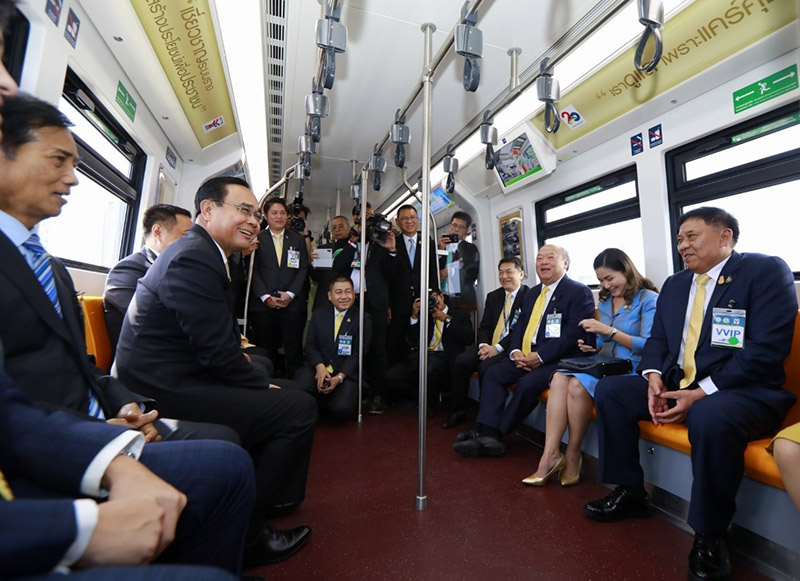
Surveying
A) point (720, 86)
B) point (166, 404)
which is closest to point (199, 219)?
point (166, 404)

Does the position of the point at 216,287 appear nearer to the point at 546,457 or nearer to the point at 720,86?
the point at 546,457

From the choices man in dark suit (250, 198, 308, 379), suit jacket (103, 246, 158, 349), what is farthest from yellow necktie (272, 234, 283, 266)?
suit jacket (103, 246, 158, 349)

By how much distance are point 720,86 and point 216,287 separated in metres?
3.37

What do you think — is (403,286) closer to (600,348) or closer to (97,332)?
(600,348)

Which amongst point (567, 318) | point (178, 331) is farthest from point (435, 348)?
point (178, 331)

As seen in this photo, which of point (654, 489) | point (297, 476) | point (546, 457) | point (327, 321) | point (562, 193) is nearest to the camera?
point (297, 476)

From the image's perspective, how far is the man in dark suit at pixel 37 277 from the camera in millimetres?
1061

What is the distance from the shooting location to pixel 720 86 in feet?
9.24

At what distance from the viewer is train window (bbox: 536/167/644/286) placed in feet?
12.0

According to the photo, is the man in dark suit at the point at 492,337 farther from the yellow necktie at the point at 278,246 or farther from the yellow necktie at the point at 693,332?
the yellow necktie at the point at 278,246

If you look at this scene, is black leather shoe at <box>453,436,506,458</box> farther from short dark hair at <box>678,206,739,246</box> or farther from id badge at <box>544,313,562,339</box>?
short dark hair at <box>678,206,739,246</box>

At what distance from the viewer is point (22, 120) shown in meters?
1.19

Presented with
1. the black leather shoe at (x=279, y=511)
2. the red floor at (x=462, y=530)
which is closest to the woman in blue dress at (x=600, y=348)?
the red floor at (x=462, y=530)

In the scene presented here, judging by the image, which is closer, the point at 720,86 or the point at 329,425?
the point at 720,86
